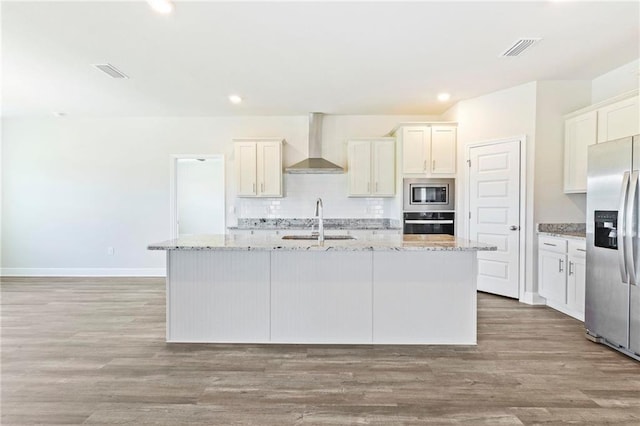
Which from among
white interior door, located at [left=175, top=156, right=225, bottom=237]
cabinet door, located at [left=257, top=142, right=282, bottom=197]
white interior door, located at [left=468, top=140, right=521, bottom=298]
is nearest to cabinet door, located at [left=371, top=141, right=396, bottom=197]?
white interior door, located at [left=468, top=140, right=521, bottom=298]

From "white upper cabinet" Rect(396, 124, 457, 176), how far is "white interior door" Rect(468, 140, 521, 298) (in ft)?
1.05

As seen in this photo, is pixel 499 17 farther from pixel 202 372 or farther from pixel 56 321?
pixel 56 321

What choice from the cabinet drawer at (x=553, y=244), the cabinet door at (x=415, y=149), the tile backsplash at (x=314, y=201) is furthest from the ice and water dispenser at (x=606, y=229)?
the tile backsplash at (x=314, y=201)

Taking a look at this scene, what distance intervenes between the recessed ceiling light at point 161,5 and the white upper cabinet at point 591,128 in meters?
4.15

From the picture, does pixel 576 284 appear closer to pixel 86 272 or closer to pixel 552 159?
pixel 552 159

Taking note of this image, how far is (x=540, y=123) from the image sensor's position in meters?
4.34

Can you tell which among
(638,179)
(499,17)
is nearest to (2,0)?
(499,17)

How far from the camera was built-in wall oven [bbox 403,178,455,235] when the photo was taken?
202 inches

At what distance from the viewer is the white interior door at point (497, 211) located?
4504 mm

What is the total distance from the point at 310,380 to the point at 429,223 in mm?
3307

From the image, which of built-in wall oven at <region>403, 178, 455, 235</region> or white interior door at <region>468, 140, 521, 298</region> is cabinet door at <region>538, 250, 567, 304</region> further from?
built-in wall oven at <region>403, 178, 455, 235</region>

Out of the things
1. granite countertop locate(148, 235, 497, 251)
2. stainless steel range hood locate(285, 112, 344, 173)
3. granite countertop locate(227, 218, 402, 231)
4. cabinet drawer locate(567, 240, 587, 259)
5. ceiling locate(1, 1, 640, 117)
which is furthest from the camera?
granite countertop locate(227, 218, 402, 231)

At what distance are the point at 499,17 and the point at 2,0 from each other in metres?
3.73

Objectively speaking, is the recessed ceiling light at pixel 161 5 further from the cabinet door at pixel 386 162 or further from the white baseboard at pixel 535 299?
the white baseboard at pixel 535 299
